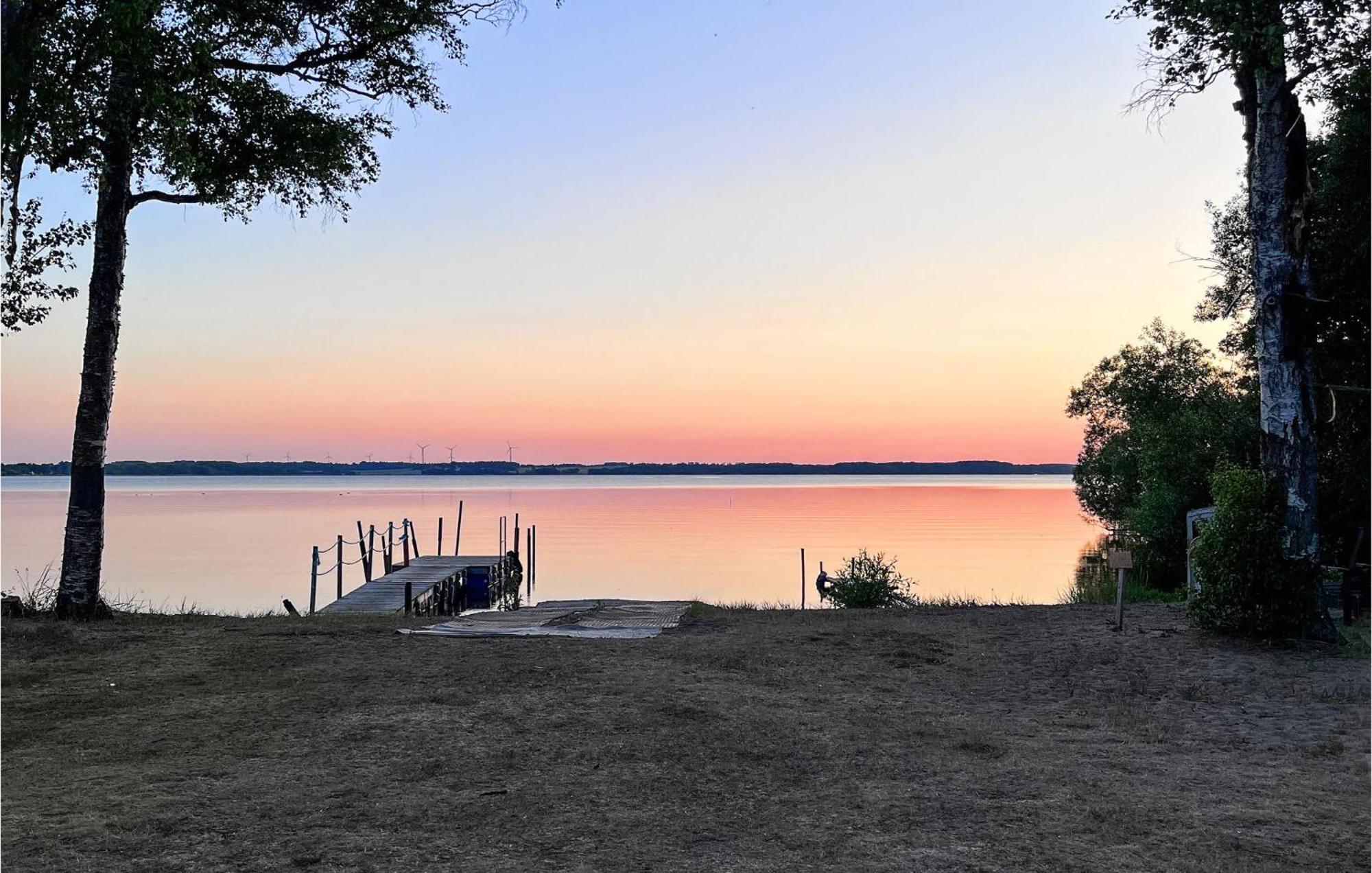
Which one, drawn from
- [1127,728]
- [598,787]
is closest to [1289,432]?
[1127,728]

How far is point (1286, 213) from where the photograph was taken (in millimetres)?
14188

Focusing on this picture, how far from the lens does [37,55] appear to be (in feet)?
32.0

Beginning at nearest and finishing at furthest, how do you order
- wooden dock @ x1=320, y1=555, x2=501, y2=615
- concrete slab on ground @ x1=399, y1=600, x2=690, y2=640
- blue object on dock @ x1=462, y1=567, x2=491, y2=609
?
concrete slab on ground @ x1=399, y1=600, x2=690, y2=640
wooden dock @ x1=320, y1=555, x2=501, y2=615
blue object on dock @ x1=462, y1=567, x2=491, y2=609

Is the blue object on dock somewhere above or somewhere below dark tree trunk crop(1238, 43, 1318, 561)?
below

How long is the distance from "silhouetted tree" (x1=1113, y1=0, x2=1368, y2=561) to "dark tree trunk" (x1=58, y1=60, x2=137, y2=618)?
15.9m

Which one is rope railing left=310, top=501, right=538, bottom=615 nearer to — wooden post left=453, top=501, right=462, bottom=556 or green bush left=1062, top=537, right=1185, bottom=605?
wooden post left=453, top=501, right=462, bottom=556

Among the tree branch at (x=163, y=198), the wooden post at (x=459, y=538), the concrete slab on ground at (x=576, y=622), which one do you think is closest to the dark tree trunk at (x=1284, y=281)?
the concrete slab on ground at (x=576, y=622)

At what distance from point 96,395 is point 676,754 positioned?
1163 cm

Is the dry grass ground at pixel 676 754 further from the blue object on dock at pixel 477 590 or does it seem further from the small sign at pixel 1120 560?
the blue object on dock at pixel 477 590

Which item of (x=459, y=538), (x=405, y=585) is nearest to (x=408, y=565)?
(x=459, y=538)

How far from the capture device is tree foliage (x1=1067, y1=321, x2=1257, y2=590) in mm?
28969

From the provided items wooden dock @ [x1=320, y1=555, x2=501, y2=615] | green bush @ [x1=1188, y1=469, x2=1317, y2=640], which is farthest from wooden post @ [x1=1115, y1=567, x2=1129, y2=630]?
wooden dock @ [x1=320, y1=555, x2=501, y2=615]

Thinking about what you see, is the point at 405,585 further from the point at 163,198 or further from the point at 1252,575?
the point at 1252,575

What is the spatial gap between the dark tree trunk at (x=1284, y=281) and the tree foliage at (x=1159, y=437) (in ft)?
31.3
